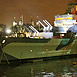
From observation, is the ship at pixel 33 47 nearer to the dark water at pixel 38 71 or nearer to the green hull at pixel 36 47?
the green hull at pixel 36 47

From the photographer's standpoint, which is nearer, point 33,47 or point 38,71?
point 38,71

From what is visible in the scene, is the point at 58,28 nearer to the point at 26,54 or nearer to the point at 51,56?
the point at 51,56

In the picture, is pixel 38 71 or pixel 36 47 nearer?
pixel 38 71

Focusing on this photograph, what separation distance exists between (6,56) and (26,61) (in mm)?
3216

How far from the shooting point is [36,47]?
23.1m

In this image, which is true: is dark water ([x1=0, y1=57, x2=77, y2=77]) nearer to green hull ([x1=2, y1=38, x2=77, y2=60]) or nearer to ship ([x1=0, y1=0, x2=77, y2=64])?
ship ([x1=0, y1=0, x2=77, y2=64])

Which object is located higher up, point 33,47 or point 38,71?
point 33,47

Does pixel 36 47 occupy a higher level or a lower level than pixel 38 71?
higher

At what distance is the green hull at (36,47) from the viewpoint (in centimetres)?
2112

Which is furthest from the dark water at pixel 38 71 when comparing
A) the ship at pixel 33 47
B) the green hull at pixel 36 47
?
the green hull at pixel 36 47

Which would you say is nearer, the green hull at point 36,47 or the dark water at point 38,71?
the dark water at point 38,71

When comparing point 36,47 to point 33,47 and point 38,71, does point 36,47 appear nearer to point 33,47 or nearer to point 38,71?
point 33,47

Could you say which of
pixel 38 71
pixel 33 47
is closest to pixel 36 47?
pixel 33 47

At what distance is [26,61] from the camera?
72.5 ft
